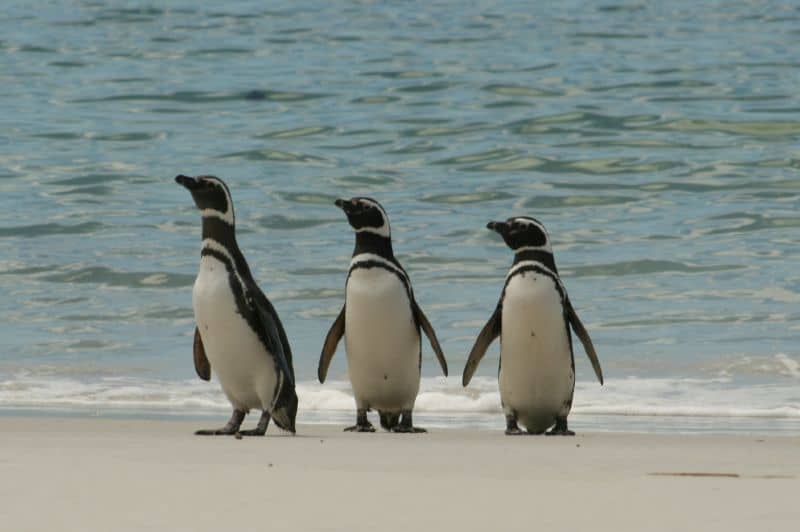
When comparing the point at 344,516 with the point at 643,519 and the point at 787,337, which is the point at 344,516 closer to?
the point at 643,519

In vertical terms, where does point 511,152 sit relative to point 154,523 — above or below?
below

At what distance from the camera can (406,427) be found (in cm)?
665

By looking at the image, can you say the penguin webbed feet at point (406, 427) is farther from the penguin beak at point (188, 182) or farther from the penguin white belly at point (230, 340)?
the penguin beak at point (188, 182)

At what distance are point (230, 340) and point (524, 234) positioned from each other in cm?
123

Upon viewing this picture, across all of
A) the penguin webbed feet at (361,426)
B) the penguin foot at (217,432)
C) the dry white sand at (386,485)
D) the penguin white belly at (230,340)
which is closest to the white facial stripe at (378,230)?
the penguin webbed feet at (361,426)

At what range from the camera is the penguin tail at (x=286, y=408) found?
242 inches

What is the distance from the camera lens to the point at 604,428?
22.2 feet

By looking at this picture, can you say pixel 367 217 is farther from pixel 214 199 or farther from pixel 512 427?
pixel 512 427

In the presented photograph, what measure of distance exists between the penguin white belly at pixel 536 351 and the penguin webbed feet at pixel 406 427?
0.36 meters

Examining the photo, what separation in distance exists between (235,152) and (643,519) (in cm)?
1307

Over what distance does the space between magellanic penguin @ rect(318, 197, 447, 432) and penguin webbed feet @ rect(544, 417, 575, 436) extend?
451 millimetres

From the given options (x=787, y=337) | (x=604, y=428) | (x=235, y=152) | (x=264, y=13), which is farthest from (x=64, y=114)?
(x=604, y=428)

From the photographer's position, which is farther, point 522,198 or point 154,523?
point 522,198

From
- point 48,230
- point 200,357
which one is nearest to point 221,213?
point 200,357
